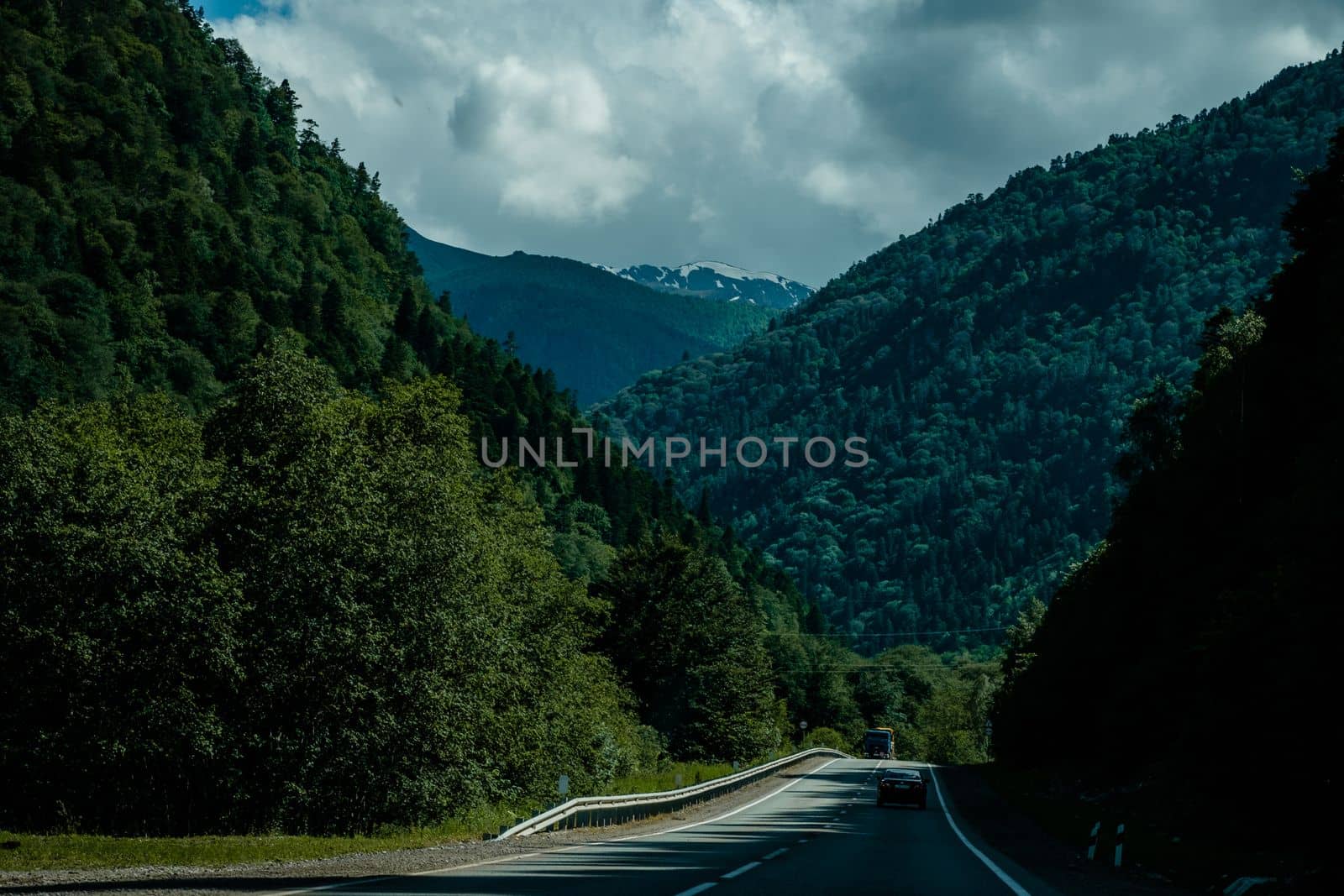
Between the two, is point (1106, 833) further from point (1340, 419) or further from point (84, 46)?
point (84, 46)

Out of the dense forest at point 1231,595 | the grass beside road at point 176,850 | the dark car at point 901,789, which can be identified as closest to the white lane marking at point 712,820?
the grass beside road at point 176,850

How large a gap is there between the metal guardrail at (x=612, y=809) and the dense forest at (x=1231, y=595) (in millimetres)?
13191

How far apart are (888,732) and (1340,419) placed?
10233cm

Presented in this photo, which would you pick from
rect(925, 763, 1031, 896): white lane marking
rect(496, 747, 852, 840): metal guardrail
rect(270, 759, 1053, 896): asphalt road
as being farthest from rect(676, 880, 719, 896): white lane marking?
rect(496, 747, 852, 840): metal guardrail

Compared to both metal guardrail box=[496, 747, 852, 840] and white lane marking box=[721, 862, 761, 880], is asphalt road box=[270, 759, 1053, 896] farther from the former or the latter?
metal guardrail box=[496, 747, 852, 840]

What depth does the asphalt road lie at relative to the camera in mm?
15484

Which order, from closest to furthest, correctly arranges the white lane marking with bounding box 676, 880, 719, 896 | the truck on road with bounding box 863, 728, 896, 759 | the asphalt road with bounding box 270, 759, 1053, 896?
the white lane marking with bounding box 676, 880, 719, 896 < the asphalt road with bounding box 270, 759, 1053, 896 < the truck on road with bounding box 863, 728, 896, 759

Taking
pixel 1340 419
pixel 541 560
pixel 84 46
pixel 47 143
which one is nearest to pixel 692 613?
pixel 541 560

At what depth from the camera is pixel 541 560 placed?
2221 inches

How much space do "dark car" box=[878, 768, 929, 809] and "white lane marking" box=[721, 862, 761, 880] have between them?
88.2 feet

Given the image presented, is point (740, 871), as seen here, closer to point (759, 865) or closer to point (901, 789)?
point (759, 865)

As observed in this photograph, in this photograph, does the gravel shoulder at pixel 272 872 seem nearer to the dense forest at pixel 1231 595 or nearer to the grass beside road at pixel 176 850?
the grass beside road at pixel 176 850

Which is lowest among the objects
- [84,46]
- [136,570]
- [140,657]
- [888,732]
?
[888,732]

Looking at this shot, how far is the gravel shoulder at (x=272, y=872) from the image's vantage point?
14430 mm
